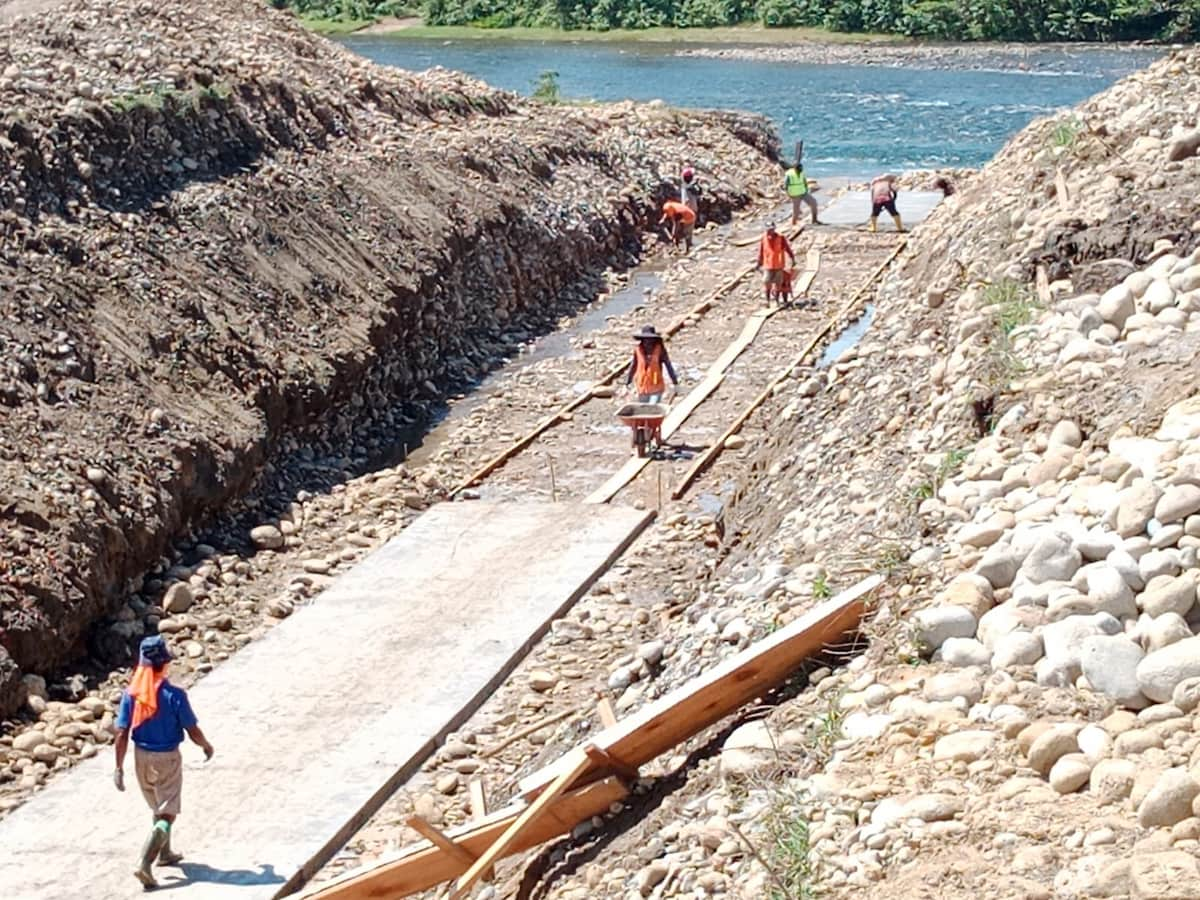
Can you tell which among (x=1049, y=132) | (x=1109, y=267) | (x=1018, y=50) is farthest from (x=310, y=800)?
(x=1018, y=50)

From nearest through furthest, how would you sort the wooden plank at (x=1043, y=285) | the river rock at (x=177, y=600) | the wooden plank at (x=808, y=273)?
the wooden plank at (x=1043, y=285) < the river rock at (x=177, y=600) < the wooden plank at (x=808, y=273)

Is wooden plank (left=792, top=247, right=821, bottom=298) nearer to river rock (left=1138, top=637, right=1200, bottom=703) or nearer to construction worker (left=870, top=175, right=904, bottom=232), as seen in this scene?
construction worker (left=870, top=175, right=904, bottom=232)

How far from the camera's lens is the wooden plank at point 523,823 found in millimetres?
8484

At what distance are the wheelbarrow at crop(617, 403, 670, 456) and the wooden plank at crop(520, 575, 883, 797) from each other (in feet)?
31.3

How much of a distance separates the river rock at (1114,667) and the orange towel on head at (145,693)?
5308mm

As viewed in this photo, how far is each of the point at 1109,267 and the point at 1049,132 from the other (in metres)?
8.56

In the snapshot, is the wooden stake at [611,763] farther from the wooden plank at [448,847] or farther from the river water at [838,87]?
the river water at [838,87]

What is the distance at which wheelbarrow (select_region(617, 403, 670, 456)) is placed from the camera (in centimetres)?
1858

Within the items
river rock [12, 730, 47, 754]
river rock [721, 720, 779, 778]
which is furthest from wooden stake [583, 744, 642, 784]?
river rock [12, 730, 47, 754]

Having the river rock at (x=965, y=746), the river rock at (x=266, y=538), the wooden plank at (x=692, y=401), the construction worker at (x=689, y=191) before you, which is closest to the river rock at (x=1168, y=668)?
the river rock at (x=965, y=746)

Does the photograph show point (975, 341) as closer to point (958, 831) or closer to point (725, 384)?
point (958, 831)

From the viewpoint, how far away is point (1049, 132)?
21453mm

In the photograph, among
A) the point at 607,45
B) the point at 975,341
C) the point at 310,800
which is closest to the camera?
the point at 310,800

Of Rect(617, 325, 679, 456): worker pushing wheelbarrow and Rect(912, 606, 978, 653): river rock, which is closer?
Rect(912, 606, 978, 653): river rock
